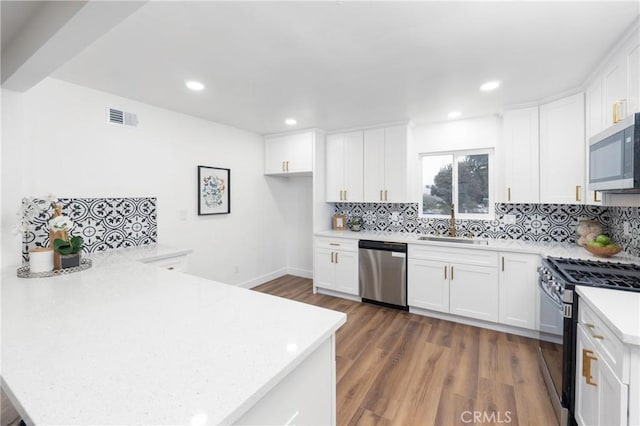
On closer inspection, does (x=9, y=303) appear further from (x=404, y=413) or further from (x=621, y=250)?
(x=621, y=250)

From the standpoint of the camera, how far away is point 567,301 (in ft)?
5.41

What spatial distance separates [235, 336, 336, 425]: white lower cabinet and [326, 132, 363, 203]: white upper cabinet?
9.97ft

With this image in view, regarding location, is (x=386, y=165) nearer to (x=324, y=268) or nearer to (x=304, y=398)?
(x=324, y=268)

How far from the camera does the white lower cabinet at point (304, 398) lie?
2.55ft

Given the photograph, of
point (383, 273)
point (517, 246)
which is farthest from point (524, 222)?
point (383, 273)

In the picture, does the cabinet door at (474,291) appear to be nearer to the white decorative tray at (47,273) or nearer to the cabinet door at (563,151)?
the cabinet door at (563,151)

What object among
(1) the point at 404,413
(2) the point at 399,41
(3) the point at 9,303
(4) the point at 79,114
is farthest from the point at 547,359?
(4) the point at 79,114

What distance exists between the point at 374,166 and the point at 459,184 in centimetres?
113

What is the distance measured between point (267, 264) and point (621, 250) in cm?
415

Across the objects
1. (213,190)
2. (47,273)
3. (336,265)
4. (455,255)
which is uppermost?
(213,190)

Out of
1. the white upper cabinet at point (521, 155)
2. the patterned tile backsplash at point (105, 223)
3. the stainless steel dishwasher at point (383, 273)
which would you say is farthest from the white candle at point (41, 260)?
the white upper cabinet at point (521, 155)

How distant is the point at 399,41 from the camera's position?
5.79ft

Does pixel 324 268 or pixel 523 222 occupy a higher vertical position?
pixel 523 222

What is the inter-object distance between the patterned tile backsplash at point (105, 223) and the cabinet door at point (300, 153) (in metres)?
1.92
